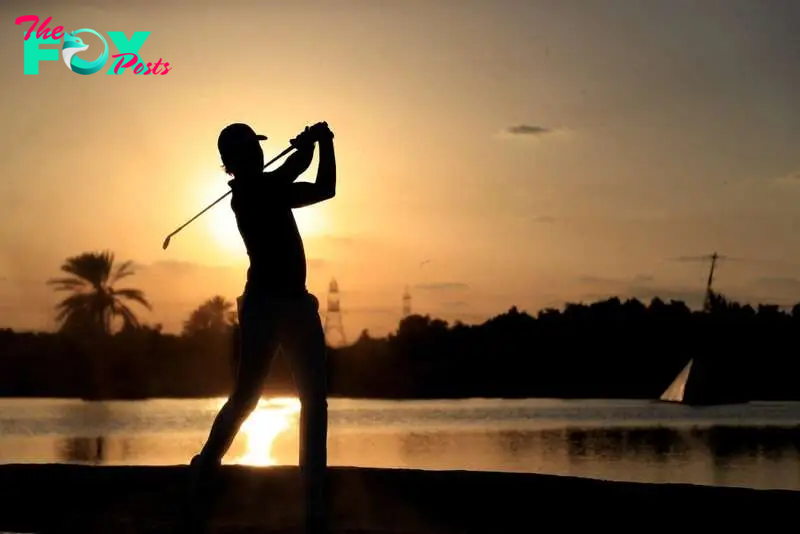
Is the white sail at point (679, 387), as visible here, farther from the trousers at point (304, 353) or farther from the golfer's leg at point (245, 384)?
the trousers at point (304, 353)

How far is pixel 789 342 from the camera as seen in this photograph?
88.2 metres

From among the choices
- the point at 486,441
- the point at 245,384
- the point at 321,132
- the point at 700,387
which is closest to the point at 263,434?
the point at 486,441

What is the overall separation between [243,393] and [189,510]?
0.77 m

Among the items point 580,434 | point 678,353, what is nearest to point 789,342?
point 678,353

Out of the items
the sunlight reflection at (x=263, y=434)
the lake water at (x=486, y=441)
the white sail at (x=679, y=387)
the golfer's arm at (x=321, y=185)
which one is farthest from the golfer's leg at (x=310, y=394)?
the white sail at (x=679, y=387)

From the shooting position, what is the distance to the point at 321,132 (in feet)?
22.5

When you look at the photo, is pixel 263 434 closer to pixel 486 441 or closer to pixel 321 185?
pixel 486 441

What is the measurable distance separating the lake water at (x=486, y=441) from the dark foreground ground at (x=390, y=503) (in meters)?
18.7

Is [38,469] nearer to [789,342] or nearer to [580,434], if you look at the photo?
[580,434]

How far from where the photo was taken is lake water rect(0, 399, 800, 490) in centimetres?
3072

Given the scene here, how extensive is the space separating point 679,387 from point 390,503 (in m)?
68.0

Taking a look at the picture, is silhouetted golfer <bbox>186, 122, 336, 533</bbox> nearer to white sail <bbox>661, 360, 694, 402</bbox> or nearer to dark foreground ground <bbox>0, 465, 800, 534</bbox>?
dark foreground ground <bbox>0, 465, 800, 534</bbox>

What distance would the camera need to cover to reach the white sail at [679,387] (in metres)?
71.7

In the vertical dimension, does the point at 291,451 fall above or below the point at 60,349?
below
